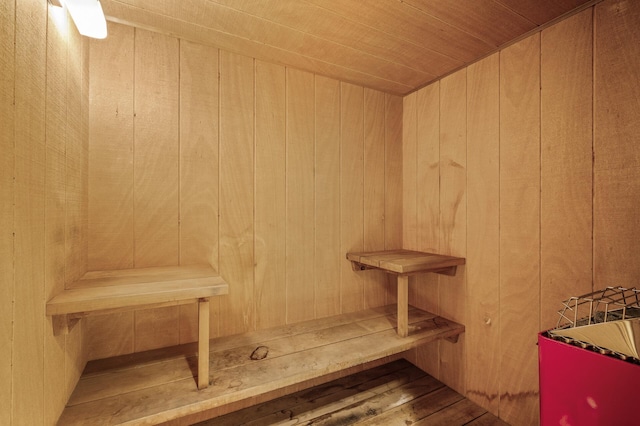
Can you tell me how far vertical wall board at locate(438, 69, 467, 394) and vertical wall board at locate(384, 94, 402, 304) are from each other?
330 mm

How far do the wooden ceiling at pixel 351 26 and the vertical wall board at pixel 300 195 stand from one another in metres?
0.16

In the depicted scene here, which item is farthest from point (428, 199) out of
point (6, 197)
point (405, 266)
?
point (6, 197)

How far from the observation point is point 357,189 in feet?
6.07

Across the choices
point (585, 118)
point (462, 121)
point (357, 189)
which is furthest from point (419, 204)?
point (585, 118)

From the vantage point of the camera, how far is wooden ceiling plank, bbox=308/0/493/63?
1143 millimetres

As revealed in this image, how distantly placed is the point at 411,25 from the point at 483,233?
108 centimetres

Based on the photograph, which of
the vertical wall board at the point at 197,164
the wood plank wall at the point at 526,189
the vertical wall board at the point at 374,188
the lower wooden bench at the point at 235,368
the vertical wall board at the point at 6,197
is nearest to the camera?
the vertical wall board at the point at 6,197

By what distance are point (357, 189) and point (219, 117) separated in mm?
927

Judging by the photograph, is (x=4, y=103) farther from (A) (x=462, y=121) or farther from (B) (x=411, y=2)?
(A) (x=462, y=121)

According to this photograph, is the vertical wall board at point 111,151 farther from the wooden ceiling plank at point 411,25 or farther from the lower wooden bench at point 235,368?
the wooden ceiling plank at point 411,25

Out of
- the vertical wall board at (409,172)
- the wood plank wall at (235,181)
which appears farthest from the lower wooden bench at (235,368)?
the vertical wall board at (409,172)

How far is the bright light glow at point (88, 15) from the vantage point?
863 mm

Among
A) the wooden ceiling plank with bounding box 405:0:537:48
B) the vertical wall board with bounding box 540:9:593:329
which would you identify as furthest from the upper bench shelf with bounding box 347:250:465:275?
the wooden ceiling plank with bounding box 405:0:537:48

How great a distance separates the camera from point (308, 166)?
1687 mm
